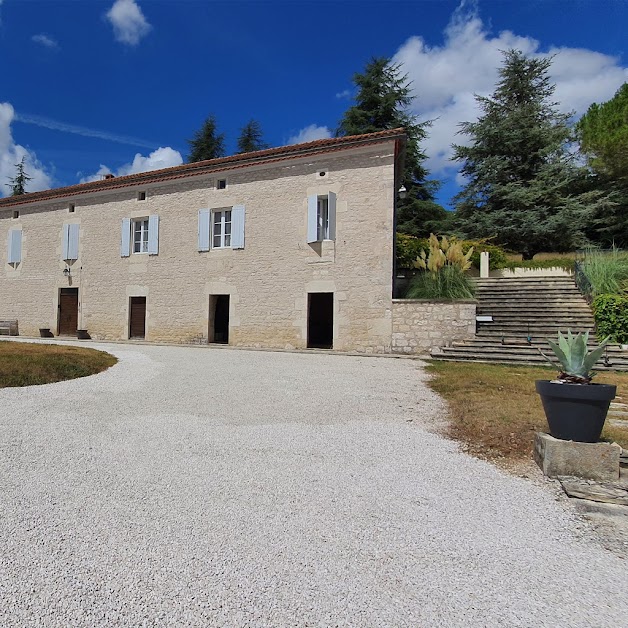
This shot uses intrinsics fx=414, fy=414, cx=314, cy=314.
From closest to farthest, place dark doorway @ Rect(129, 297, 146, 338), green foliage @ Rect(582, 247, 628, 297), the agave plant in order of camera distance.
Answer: the agave plant
green foliage @ Rect(582, 247, 628, 297)
dark doorway @ Rect(129, 297, 146, 338)

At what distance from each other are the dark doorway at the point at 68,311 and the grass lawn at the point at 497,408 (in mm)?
14341

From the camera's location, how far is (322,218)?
41.9 feet

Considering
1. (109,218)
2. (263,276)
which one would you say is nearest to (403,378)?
(263,276)

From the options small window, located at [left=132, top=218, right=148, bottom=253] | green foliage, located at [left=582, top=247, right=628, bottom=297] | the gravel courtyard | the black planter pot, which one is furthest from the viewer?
small window, located at [left=132, top=218, right=148, bottom=253]

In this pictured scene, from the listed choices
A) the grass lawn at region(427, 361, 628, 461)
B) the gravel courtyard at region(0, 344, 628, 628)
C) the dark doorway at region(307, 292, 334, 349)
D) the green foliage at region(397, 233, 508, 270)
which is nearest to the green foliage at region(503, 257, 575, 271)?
the green foliage at region(397, 233, 508, 270)

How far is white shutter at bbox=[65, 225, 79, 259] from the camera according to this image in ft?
53.3

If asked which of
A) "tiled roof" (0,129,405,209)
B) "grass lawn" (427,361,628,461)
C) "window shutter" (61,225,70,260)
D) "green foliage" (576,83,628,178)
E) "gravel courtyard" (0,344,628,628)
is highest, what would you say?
"green foliage" (576,83,628,178)

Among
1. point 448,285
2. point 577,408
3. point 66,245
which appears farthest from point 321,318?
point 577,408

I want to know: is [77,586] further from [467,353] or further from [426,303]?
[426,303]

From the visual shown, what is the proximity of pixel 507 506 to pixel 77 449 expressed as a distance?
313 centimetres

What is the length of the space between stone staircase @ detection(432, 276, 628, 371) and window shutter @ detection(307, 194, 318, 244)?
500 centimetres

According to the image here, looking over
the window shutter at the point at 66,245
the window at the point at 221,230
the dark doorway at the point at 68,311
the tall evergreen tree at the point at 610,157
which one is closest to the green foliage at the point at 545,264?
the tall evergreen tree at the point at 610,157

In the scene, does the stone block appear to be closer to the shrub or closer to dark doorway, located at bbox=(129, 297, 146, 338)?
the shrub

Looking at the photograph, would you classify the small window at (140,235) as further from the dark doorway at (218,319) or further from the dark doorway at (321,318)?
the dark doorway at (321,318)
